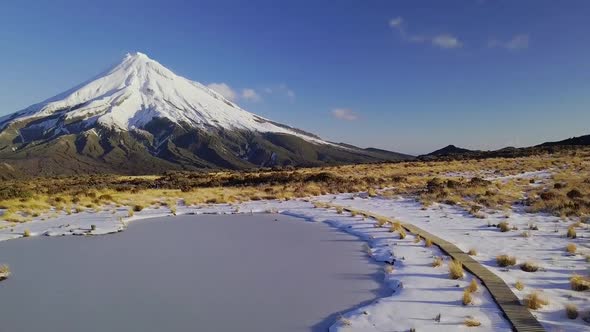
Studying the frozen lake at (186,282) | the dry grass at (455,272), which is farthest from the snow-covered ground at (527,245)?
the frozen lake at (186,282)

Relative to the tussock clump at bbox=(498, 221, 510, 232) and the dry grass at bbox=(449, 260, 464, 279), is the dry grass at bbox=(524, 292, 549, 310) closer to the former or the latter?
the dry grass at bbox=(449, 260, 464, 279)

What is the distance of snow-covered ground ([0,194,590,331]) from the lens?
257 inches

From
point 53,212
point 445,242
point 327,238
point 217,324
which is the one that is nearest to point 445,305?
point 217,324

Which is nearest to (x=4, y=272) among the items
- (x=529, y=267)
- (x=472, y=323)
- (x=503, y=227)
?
(x=472, y=323)

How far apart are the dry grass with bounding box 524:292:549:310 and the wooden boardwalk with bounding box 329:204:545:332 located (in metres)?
0.12

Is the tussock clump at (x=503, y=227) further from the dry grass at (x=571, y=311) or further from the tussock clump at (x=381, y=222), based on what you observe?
the dry grass at (x=571, y=311)

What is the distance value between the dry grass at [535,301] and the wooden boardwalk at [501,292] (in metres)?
0.12

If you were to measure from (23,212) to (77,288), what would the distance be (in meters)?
13.2

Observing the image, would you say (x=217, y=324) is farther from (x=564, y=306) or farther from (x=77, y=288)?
(x=564, y=306)

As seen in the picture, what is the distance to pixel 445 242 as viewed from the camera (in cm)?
1164

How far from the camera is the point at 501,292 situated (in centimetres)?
745

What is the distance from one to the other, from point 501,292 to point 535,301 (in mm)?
695

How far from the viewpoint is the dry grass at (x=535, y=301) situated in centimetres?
677

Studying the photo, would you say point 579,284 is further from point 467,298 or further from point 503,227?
point 503,227
